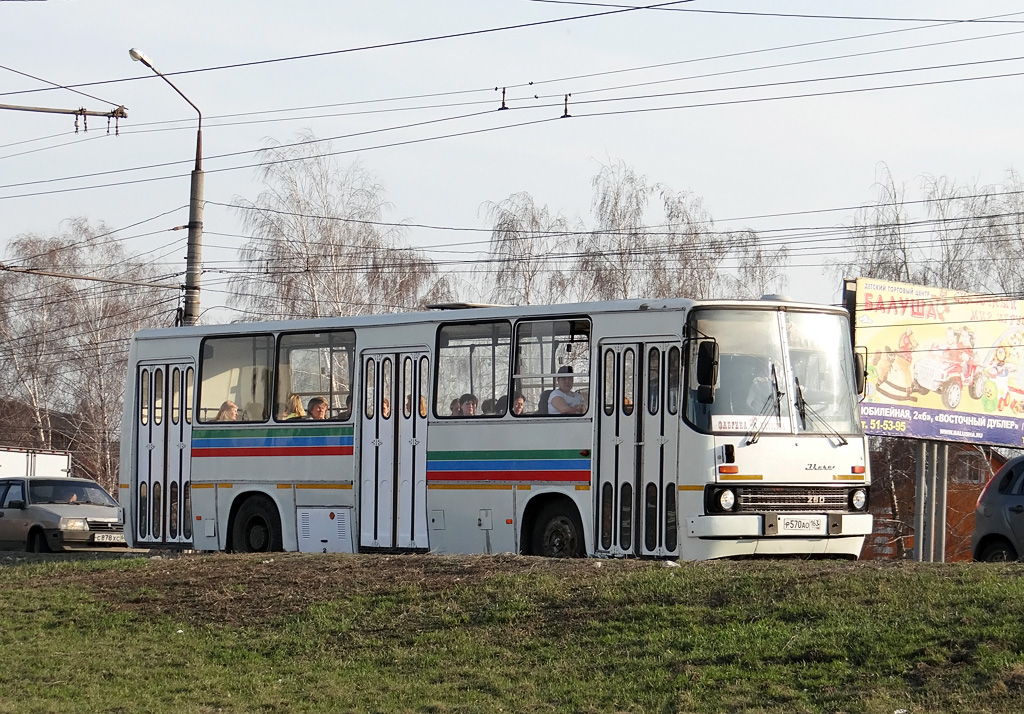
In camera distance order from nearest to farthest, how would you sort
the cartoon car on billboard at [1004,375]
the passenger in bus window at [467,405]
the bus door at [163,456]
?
1. the passenger in bus window at [467,405]
2. the bus door at [163,456]
3. the cartoon car on billboard at [1004,375]

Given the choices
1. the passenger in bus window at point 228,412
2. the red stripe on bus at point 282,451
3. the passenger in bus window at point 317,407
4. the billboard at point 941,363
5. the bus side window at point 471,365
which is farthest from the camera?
the billboard at point 941,363

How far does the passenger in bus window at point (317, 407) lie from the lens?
18516 mm

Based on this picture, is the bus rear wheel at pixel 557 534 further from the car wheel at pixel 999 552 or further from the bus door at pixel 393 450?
the car wheel at pixel 999 552

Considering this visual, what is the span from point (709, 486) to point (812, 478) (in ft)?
3.85

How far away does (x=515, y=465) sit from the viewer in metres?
16.2

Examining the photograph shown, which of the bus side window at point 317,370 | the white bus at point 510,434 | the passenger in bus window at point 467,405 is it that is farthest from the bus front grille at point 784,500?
the bus side window at point 317,370

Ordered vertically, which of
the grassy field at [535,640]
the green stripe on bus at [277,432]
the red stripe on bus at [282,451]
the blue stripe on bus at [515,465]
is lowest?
the grassy field at [535,640]

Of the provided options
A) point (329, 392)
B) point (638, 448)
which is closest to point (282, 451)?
point (329, 392)

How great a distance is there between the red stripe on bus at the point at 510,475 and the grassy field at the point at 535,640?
6.20 ft

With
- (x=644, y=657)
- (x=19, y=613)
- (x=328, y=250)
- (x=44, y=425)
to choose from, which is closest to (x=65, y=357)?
(x=44, y=425)

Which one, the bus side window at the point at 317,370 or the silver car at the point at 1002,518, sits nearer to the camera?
the silver car at the point at 1002,518

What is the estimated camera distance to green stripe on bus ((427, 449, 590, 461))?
15.8 m

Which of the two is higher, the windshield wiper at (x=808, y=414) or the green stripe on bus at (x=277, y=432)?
the windshield wiper at (x=808, y=414)

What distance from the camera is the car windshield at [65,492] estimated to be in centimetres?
2578
